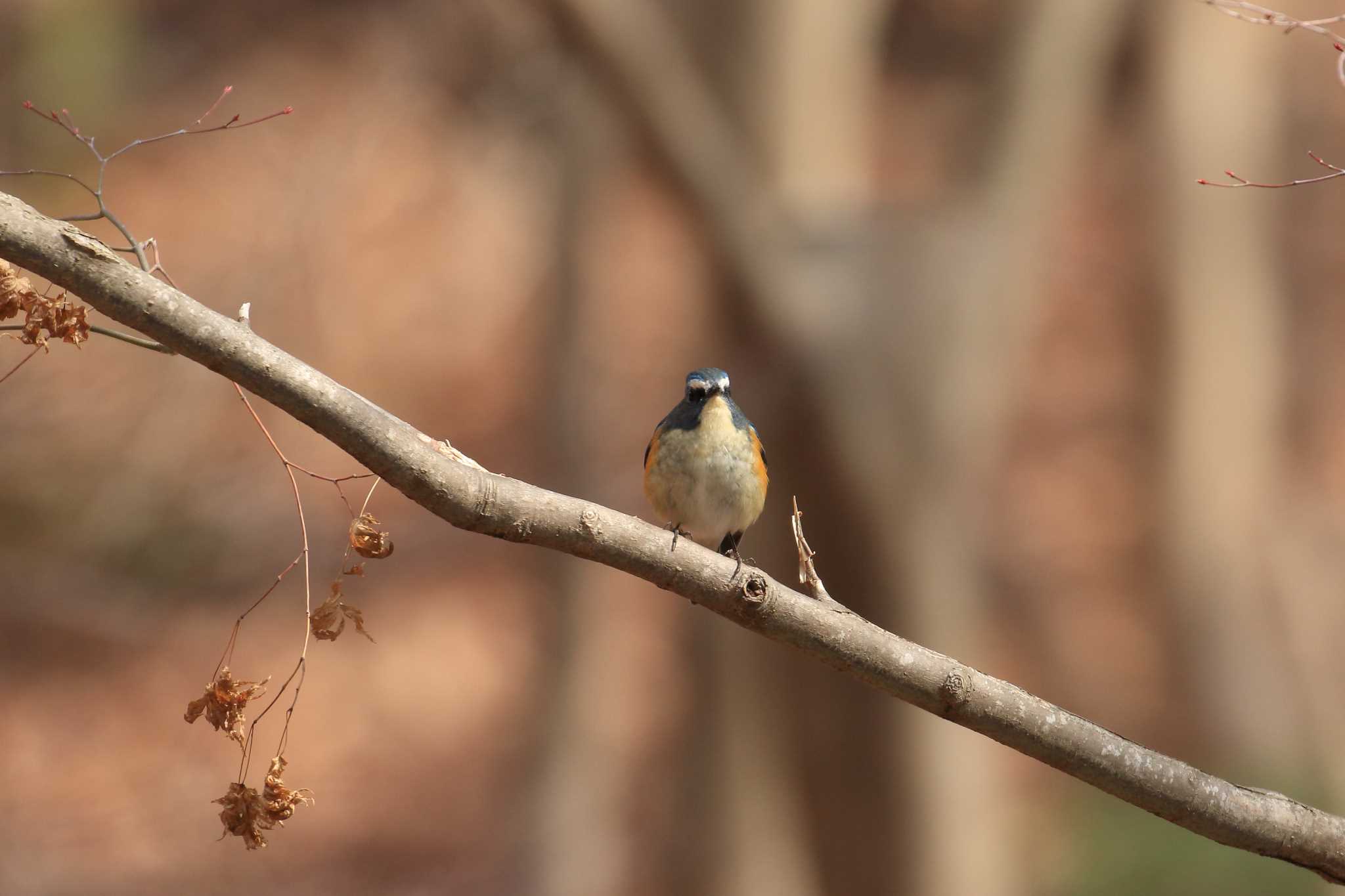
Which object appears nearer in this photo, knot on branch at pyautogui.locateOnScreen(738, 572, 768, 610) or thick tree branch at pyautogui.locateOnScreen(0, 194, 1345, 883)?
thick tree branch at pyautogui.locateOnScreen(0, 194, 1345, 883)

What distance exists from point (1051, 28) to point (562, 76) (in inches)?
143

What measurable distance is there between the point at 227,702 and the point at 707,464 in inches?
90.6

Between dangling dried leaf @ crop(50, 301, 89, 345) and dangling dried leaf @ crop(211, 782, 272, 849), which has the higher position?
dangling dried leaf @ crop(50, 301, 89, 345)

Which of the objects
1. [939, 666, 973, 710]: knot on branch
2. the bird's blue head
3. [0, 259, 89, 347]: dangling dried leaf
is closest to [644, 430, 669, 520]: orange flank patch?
the bird's blue head

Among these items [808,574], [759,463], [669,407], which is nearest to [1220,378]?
[759,463]

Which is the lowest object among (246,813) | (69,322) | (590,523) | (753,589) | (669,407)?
(669,407)

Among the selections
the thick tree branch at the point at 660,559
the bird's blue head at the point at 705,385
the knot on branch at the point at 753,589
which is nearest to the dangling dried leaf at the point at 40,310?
the thick tree branch at the point at 660,559

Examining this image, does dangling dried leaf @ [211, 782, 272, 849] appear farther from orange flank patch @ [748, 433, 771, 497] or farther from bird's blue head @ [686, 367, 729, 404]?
orange flank patch @ [748, 433, 771, 497]

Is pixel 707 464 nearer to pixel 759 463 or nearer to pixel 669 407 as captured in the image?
pixel 759 463

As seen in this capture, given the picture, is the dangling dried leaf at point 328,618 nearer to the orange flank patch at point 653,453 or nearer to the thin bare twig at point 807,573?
the thin bare twig at point 807,573

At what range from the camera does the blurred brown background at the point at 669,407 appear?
20.2 feet

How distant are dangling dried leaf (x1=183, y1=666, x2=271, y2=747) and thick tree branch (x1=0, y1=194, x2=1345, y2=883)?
50 centimetres

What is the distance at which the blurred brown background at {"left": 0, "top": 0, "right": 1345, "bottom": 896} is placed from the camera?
6.15 metres

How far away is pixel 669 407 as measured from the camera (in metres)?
12.9
